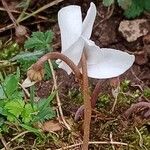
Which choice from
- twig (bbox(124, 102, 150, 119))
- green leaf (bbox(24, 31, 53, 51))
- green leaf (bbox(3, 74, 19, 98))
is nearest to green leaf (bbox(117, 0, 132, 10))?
green leaf (bbox(24, 31, 53, 51))

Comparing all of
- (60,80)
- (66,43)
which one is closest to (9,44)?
(60,80)

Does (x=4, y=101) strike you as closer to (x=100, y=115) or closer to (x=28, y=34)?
(x=100, y=115)

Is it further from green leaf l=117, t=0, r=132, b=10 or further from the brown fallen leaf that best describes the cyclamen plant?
green leaf l=117, t=0, r=132, b=10

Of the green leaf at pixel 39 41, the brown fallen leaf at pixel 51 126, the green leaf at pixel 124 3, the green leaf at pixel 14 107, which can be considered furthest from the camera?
the green leaf at pixel 124 3

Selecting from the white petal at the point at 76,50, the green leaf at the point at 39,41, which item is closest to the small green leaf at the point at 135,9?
the green leaf at the point at 39,41

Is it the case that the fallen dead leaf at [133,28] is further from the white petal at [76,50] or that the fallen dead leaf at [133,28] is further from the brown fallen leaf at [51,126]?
the white petal at [76,50]

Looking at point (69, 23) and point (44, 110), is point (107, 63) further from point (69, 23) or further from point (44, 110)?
point (44, 110)

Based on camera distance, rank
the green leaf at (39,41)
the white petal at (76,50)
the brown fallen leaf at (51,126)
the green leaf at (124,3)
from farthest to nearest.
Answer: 1. the green leaf at (124,3)
2. the green leaf at (39,41)
3. the brown fallen leaf at (51,126)
4. the white petal at (76,50)
